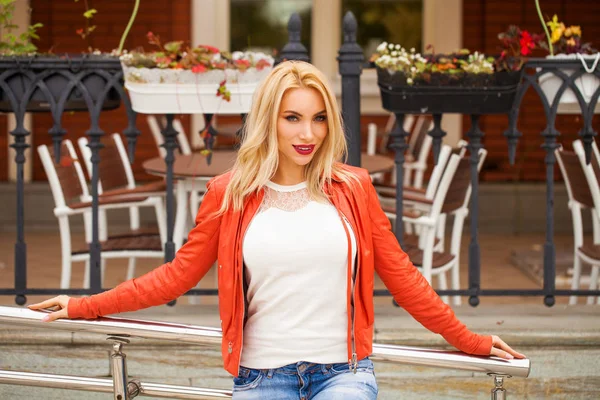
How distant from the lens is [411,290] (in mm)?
2586

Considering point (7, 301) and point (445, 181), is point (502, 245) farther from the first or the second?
point (7, 301)

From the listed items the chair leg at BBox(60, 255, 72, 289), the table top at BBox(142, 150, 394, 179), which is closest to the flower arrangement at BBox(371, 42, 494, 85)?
the table top at BBox(142, 150, 394, 179)

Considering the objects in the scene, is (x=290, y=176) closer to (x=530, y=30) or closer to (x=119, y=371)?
(x=119, y=371)

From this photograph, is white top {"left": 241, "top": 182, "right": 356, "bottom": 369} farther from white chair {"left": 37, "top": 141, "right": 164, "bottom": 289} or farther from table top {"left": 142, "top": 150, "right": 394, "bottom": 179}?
white chair {"left": 37, "top": 141, "right": 164, "bottom": 289}

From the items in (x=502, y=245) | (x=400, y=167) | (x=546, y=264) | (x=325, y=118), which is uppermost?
(x=325, y=118)

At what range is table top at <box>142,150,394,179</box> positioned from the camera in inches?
202

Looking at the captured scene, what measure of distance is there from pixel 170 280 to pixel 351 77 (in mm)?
1678

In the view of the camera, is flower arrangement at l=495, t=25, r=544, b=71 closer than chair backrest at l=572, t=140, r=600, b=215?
Yes

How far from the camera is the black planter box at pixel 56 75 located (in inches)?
155

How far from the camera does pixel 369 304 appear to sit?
2561mm

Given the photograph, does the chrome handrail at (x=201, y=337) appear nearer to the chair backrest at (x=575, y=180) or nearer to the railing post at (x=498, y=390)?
the railing post at (x=498, y=390)

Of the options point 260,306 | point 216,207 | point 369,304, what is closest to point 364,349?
point 369,304

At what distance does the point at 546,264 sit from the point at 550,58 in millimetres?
830

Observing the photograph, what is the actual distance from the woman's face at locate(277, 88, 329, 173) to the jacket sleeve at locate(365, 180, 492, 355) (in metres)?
0.20
